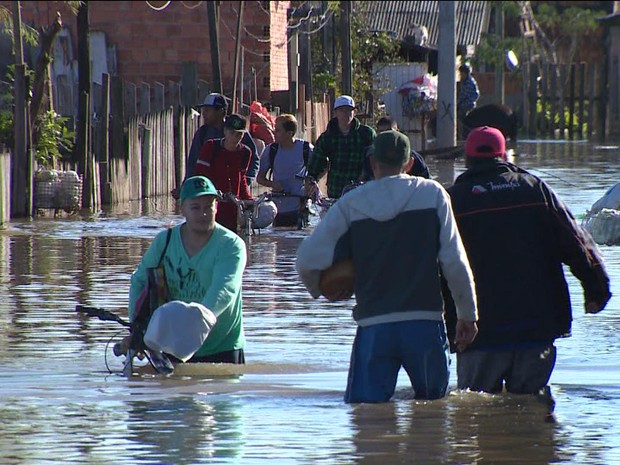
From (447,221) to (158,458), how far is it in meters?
1.54

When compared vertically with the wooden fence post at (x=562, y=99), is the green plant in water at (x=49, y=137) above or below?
below

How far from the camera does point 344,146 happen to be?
Result: 54.9 feet

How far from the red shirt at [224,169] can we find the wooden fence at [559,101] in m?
30.8

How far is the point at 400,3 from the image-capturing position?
61.6m

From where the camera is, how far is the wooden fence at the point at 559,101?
4578 cm

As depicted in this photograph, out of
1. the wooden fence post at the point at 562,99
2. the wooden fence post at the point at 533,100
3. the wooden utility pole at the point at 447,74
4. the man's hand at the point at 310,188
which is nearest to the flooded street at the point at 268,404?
the man's hand at the point at 310,188

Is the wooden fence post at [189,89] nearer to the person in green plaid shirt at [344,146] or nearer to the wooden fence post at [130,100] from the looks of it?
the wooden fence post at [130,100]

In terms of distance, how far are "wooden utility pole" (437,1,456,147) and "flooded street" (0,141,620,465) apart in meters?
23.4

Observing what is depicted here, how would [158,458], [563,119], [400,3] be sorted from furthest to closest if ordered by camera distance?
1. [400,3]
2. [563,119]
3. [158,458]

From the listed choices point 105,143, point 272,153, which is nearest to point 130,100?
point 105,143

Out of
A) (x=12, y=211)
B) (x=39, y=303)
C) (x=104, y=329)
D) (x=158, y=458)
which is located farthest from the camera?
(x=12, y=211)

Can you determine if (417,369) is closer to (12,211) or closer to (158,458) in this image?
(158,458)

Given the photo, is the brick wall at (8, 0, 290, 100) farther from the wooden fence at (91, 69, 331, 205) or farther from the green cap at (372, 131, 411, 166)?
the green cap at (372, 131, 411, 166)

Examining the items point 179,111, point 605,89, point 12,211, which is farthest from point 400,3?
point 12,211
